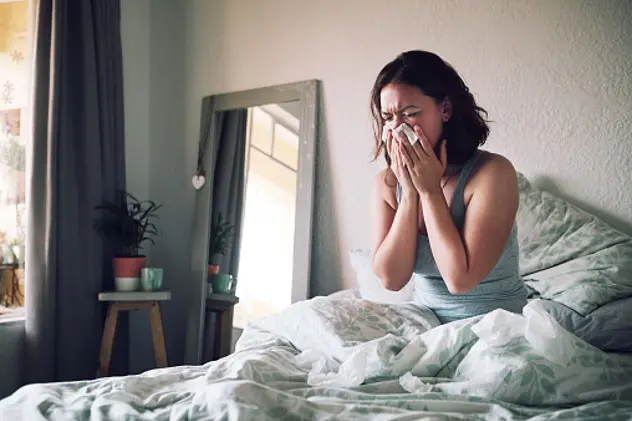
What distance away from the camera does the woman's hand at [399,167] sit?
1563 millimetres

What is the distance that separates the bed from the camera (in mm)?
1062

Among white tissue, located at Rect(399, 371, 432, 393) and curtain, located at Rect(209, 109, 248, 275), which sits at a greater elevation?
curtain, located at Rect(209, 109, 248, 275)

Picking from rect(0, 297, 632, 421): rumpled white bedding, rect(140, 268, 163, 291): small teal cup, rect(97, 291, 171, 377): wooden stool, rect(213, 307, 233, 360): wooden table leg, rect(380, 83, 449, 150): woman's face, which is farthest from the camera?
rect(213, 307, 233, 360): wooden table leg

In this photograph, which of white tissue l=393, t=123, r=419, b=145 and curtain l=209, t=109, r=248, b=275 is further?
curtain l=209, t=109, r=248, b=275

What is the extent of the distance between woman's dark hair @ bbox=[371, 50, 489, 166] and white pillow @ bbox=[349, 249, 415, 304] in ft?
2.08

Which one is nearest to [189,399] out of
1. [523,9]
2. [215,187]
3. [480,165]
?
[480,165]

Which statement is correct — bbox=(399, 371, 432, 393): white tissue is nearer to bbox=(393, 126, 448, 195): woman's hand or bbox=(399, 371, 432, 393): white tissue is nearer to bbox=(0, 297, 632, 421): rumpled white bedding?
bbox=(0, 297, 632, 421): rumpled white bedding

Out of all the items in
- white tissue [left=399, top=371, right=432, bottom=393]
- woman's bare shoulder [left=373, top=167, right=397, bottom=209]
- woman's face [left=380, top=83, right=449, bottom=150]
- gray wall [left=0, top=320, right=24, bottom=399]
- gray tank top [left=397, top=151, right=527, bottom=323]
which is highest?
woman's face [left=380, top=83, right=449, bottom=150]

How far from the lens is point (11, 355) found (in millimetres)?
2705

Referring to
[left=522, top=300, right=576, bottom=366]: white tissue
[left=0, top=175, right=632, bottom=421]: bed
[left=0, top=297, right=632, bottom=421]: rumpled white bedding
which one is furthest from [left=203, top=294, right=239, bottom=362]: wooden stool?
[left=522, top=300, right=576, bottom=366]: white tissue

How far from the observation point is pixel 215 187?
3156mm

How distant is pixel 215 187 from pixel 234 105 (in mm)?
402

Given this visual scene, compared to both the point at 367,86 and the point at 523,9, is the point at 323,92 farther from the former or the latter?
the point at 523,9

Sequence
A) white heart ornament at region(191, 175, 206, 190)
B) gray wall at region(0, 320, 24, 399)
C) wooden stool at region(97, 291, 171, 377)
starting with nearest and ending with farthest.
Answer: gray wall at region(0, 320, 24, 399)
wooden stool at region(97, 291, 171, 377)
white heart ornament at region(191, 175, 206, 190)
